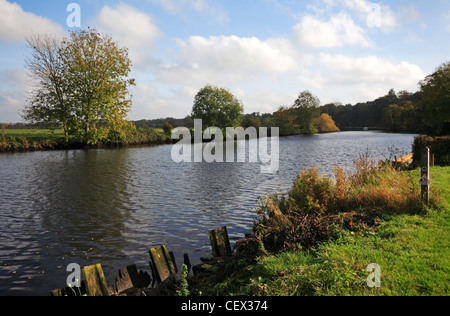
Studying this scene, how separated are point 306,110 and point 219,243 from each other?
101 metres

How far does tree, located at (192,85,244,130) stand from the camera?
224 feet

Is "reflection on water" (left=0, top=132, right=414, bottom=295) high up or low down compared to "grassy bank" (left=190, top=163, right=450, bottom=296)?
down

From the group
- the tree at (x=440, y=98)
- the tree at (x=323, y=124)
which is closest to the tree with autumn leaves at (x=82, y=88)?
the tree at (x=440, y=98)

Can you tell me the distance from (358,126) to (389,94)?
22272 millimetres

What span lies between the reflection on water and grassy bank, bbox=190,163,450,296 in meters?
2.00

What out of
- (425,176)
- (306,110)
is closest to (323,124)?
(306,110)

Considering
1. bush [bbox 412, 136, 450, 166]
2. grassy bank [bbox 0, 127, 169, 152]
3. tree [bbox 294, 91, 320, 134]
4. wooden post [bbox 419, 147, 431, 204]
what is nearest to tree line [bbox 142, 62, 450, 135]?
tree [bbox 294, 91, 320, 134]

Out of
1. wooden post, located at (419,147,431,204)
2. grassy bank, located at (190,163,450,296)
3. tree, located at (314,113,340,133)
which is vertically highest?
tree, located at (314,113,340,133)

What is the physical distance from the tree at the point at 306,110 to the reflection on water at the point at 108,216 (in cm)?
8698

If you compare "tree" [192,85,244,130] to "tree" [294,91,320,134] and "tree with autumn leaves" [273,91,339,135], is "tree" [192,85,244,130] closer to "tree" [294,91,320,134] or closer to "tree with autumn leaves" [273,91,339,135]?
"tree with autumn leaves" [273,91,339,135]

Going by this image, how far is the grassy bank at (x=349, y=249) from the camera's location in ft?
14.7

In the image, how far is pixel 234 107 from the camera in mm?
69062
